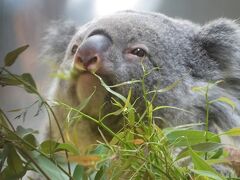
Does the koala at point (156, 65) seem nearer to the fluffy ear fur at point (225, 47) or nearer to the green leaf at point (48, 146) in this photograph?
the fluffy ear fur at point (225, 47)

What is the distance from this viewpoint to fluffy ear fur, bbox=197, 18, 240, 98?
1.85 m

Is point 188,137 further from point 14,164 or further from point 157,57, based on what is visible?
point 157,57

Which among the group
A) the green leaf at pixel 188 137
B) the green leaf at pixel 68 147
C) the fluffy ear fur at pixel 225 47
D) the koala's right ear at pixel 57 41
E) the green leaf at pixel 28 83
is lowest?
the koala's right ear at pixel 57 41

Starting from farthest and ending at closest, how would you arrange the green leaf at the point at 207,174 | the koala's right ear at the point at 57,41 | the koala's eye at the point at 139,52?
the koala's right ear at the point at 57,41, the koala's eye at the point at 139,52, the green leaf at the point at 207,174

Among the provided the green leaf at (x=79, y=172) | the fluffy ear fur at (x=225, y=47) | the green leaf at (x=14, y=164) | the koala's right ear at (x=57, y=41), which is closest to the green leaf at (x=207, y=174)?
the green leaf at (x=79, y=172)

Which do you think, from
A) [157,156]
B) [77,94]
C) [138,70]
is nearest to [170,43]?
[138,70]

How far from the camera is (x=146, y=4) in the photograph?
8.64ft

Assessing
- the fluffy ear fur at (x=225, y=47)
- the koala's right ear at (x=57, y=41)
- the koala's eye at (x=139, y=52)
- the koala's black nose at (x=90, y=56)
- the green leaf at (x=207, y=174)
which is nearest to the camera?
the green leaf at (x=207, y=174)

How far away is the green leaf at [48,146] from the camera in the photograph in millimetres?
1078

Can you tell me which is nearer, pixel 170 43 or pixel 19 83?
pixel 19 83

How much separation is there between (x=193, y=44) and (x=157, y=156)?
93cm

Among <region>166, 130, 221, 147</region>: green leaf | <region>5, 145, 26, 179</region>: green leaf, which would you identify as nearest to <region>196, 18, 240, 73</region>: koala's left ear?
<region>166, 130, 221, 147</region>: green leaf

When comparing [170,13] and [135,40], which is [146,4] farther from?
[135,40]

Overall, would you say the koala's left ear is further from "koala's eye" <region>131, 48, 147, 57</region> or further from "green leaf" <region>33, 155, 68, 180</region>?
"green leaf" <region>33, 155, 68, 180</region>
